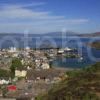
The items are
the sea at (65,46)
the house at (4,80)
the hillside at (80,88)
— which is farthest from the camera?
the sea at (65,46)

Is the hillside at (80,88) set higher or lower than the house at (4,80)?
higher

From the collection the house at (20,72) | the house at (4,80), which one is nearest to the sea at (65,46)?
the house at (20,72)

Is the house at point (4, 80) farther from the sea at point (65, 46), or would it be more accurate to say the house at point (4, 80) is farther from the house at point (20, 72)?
the sea at point (65, 46)

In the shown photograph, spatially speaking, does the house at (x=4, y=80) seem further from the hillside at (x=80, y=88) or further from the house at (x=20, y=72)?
the hillside at (x=80, y=88)

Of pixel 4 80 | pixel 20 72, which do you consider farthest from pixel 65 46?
pixel 4 80

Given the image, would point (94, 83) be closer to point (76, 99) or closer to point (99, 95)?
point (99, 95)

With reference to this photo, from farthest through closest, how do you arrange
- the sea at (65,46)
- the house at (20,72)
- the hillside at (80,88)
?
the sea at (65,46), the house at (20,72), the hillside at (80,88)

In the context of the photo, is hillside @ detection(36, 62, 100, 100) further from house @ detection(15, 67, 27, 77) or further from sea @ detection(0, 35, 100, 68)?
sea @ detection(0, 35, 100, 68)

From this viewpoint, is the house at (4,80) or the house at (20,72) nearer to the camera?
the house at (4,80)

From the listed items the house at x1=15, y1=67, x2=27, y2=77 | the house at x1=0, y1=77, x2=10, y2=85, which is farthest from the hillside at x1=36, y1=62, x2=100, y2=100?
the house at x1=15, y1=67, x2=27, y2=77

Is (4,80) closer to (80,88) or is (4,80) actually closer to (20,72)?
(20,72)
